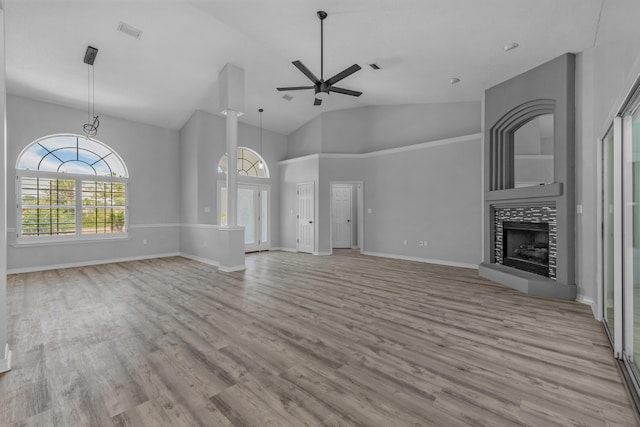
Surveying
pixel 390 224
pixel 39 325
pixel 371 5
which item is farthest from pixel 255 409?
pixel 390 224

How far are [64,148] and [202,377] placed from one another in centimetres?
654

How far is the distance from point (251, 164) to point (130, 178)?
294cm

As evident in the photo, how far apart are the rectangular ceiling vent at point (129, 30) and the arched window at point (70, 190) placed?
3.08 metres

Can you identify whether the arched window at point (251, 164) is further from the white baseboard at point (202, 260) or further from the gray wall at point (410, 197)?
the white baseboard at point (202, 260)

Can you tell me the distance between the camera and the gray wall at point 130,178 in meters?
5.45

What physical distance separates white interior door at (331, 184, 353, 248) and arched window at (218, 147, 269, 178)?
2441 millimetres

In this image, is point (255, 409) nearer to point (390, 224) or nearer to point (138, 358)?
point (138, 358)

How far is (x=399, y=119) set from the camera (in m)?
7.13

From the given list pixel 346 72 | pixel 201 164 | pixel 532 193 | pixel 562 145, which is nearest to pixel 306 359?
pixel 346 72

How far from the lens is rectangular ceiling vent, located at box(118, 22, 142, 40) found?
165 inches

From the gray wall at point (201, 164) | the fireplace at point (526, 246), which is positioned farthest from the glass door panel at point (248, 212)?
the fireplace at point (526, 246)

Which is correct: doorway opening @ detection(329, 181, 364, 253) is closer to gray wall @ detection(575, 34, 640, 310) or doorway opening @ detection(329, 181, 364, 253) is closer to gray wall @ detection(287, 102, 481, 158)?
gray wall @ detection(287, 102, 481, 158)

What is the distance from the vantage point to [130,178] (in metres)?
6.75

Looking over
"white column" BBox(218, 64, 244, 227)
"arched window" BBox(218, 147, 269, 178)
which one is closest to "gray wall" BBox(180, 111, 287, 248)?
"arched window" BBox(218, 147, 269, 178)
